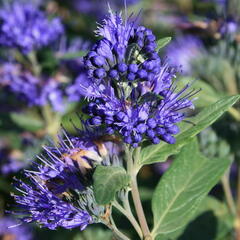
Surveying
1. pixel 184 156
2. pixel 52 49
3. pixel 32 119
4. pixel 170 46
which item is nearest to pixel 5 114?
pixel 32 119

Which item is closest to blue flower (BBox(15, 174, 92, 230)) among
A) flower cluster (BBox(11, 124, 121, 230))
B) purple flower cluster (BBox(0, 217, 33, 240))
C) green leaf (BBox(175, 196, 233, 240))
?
flower cluster (BBox(11, 124, 121, 230))

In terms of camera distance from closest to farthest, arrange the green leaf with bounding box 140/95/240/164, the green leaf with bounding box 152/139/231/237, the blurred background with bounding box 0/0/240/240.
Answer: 1. the green leaf with bounding box 140/95/240/164
2. the green leaf with bounding box 152/139/231/237
3. the blurred background with bounding box 0/0/240/240

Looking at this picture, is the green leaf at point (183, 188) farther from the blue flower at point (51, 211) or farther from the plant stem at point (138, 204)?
the blue flower at point (51, 211)

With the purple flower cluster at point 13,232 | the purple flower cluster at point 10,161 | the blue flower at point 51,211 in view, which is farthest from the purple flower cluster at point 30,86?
the blue flower at point 51,211

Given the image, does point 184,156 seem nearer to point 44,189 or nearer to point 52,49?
point 44,189

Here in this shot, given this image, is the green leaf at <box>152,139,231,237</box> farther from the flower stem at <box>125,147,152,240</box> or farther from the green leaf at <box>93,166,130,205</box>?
the green leaf at <box>93,166,130,205</box>

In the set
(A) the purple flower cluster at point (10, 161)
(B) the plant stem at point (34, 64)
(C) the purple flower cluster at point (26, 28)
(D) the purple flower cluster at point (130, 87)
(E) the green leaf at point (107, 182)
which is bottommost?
(E) the green leaf at point (107, 182)

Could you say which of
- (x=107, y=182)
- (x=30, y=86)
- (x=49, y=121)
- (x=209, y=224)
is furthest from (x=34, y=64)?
(x=107, y=182)
